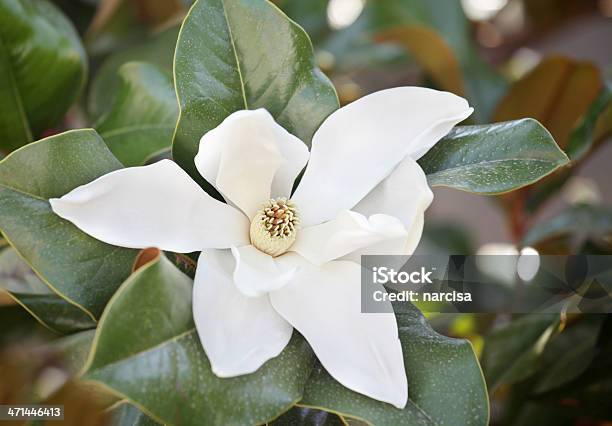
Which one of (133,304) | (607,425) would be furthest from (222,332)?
(607,425)

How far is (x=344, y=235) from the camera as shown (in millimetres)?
346

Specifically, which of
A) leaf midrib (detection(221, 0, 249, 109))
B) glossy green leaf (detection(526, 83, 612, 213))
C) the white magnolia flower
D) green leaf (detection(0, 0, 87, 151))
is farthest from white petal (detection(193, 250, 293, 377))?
glossy green leaf (detection(526, 83, 612, 213))

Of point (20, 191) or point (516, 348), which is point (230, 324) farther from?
point (516, 348)

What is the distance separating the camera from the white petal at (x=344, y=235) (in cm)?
33

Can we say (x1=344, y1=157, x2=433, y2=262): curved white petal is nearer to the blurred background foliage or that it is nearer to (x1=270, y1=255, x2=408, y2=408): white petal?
(x1=270, y1=255, x2=408, y2=408): white petal

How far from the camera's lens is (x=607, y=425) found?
57cm

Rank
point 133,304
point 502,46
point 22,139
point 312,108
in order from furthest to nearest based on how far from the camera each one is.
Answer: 1. point 502,46
2. point 22,139
3. point 312,108
4. point 133,304

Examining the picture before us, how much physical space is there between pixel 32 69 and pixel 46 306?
18cm

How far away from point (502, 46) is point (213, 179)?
3.44 feet

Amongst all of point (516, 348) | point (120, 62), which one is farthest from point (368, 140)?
point (120, 62)

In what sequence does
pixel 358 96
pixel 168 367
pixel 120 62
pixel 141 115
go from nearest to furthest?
pixel 168 367 < pixel 141 115 < pixel 120 62 < pixel 358 96

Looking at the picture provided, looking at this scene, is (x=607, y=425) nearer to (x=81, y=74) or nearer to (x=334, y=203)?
(x=334, y=203)

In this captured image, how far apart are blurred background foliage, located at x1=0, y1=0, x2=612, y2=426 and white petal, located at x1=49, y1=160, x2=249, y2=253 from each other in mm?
112

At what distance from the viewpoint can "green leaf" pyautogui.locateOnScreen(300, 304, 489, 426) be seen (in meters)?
0.34
